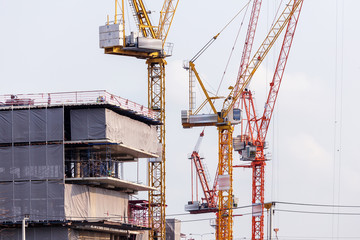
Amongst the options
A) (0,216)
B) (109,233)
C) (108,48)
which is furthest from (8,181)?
(108,48)

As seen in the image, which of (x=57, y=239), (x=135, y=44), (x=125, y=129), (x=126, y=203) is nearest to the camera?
(x=57, y=239)

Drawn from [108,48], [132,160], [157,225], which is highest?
[108,48]

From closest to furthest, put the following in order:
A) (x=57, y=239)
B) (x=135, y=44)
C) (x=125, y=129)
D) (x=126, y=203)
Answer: (x=57, y=239)
(x=125, y=129)
(x=126, y=203)
(x=135, y=44)

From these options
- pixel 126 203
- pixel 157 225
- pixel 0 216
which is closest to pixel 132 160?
pixel 126 203

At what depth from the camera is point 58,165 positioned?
508 ft

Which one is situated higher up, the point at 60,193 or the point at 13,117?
the point at 13,117

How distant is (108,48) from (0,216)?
4444 cm

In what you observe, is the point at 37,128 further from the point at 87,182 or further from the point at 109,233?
the point at 109,233

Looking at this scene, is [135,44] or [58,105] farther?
[135,44]

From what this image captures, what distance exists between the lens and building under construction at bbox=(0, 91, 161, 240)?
15425 cm

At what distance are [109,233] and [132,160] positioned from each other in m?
18.1

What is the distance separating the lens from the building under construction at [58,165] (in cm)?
15425

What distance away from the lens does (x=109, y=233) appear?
6594 inches

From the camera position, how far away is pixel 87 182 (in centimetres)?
15888
